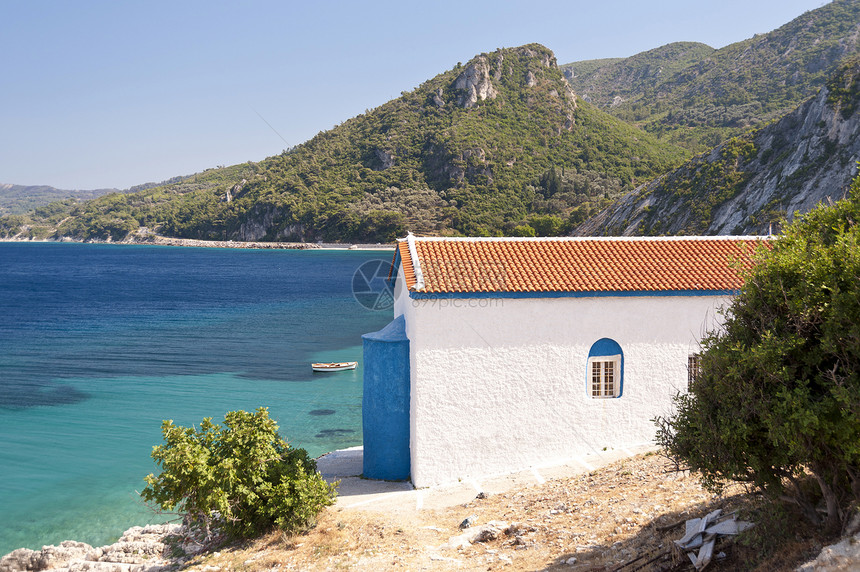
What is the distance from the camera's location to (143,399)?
103 feet

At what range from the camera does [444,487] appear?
1484 centimetres

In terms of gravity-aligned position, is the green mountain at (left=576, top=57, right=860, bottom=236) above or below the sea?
above

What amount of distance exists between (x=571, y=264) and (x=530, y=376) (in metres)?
3.52

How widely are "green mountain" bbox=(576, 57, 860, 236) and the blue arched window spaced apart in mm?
43602

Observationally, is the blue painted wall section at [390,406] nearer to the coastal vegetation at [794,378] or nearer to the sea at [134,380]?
the sea at [134,380]

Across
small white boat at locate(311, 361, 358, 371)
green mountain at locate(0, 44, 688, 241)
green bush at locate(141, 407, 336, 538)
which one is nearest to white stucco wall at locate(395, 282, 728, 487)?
green bush at locate(141, 407, 336, 538)

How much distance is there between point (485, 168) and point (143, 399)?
128679mm

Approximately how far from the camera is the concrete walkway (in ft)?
45.3

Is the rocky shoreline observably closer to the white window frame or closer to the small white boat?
the white window frame

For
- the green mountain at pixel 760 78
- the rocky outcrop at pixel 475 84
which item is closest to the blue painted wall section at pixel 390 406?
the green mountain at pixel 760 78

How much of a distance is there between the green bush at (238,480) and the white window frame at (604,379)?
7.29 m

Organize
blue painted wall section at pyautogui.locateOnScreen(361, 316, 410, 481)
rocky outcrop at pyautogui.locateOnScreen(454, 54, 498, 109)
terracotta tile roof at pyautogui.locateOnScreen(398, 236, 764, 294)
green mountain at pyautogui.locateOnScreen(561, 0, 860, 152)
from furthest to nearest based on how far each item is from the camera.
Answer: rocky outcrop at pyautogui.locateOnScreen(454, 54, 498, 109) → green mountain at pyautogui.locateOnScreen(561, 0, 860, 152) → blue painted wall section at pyautogui.locateOnScreen(361, 316, 410, 481) → terracotta tile roof at pyautogui.locateOnScreen(398, 236, 764, 294)

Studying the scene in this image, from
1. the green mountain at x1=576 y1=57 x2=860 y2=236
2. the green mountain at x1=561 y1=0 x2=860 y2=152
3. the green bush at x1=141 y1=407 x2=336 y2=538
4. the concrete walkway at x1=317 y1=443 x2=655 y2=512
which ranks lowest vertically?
the concrete walkway at x1=317 y1=443 x2=655 y2=512

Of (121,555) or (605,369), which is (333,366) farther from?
(605,369)
